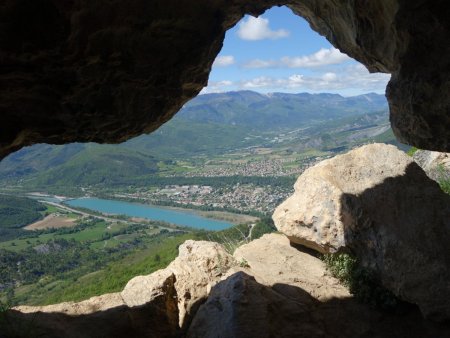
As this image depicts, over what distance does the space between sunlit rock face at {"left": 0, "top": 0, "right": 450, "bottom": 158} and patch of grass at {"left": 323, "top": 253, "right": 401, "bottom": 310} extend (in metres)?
4.64

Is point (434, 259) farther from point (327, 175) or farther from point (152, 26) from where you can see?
point (152, 26)

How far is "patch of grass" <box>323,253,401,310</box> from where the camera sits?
33.2 ft

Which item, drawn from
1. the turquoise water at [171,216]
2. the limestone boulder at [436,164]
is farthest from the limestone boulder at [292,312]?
the turquoise water at [171,216]

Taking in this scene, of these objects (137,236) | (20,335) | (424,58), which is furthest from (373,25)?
(137,236)

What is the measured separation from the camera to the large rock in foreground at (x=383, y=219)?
9289 mm

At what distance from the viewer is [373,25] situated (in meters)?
7.97

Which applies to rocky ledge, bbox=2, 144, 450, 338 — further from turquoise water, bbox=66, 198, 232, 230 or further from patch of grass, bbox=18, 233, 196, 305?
turquoise water, bbox=66, 198, 232, 230

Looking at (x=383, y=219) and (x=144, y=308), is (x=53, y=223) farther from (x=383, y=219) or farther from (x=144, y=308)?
(x=383, y=219)

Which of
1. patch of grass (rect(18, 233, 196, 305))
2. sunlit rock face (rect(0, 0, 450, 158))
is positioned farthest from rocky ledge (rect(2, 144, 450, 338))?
patch of grass (rect(18, 233, 196, 305))

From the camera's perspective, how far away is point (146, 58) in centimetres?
903

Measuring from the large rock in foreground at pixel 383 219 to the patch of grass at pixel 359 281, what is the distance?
0.89 ft

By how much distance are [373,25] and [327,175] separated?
239 inches

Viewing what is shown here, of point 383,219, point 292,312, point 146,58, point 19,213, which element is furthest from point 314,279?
point 19,213

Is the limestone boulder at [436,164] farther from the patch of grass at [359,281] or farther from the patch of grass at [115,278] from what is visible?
the patch of grass at [115,278]
